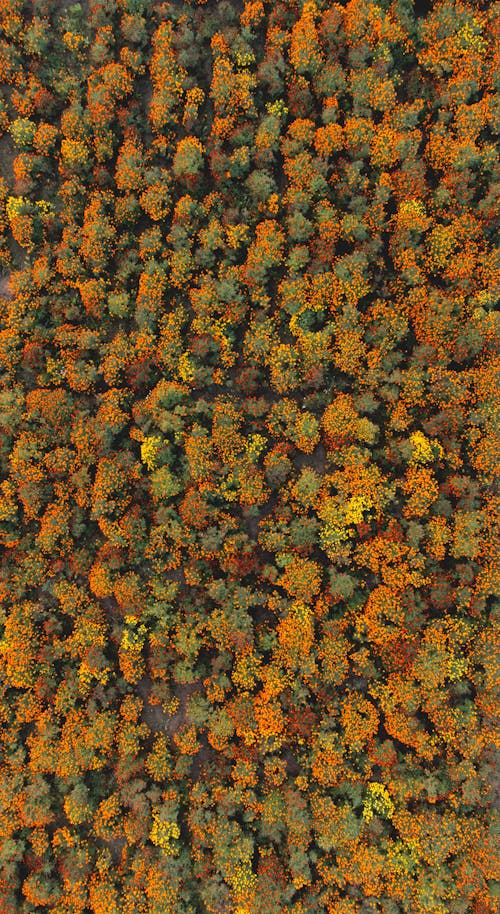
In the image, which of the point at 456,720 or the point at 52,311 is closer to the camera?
the point at 456,720

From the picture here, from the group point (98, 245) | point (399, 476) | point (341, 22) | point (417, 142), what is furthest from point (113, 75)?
point (399, 476)

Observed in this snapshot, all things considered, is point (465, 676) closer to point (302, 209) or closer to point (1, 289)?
point (302, 209)

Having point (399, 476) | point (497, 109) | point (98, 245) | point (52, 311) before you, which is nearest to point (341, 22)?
point (497, 109)

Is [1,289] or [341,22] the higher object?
[341,22]

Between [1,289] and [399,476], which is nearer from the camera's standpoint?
[399,476]

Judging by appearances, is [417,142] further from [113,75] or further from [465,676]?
[465,676]

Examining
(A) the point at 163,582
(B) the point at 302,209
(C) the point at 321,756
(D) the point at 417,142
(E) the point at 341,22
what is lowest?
(C) the point at 321,756
